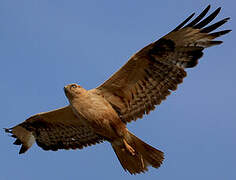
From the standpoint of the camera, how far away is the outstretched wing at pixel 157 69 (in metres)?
10.1

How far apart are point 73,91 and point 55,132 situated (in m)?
1.68

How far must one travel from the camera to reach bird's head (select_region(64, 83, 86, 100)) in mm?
10250

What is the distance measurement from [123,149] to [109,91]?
116 cm

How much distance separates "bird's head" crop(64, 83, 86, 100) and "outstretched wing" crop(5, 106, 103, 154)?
67 centimetres

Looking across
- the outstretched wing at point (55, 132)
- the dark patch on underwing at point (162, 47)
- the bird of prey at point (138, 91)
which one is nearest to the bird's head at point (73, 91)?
the bird of prey at point (138, 91)

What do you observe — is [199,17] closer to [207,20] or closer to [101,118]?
[207,20]

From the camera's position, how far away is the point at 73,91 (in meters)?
10.3

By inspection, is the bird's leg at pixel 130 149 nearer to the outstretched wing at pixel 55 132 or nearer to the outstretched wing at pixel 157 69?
the outstretched wing at pixel 157 69

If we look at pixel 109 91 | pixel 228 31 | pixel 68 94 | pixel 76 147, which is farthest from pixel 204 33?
pixel 76 147

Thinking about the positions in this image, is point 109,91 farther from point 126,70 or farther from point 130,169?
point 130,169

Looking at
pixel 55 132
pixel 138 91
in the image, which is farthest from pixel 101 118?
pixel 55 132

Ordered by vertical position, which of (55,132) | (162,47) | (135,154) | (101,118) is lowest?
(135,154)

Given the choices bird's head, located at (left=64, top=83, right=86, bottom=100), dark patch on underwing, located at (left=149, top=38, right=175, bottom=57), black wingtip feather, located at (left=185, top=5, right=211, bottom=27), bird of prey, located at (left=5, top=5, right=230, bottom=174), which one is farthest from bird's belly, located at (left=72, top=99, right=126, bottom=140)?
black wingtip feather, located at (left=185, top=5, right=211, bottom=27)

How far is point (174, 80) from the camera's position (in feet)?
33.7
